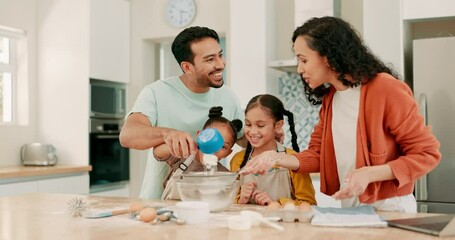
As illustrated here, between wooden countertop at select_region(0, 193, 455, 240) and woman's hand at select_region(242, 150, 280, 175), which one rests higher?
woman's hand at select_region(242, 150, 280, 175)

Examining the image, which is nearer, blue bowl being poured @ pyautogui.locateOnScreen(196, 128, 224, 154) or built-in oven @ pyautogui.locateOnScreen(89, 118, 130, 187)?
blue bowl being poured @ pyautogui.locateOnScreen(196, 128, 224, 154)

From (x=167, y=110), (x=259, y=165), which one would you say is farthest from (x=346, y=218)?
(x=167, y=110)

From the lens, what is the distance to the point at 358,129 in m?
1.75

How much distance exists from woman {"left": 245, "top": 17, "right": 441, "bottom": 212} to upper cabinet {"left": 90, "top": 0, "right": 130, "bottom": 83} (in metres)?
2.83

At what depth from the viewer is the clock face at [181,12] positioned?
4681mm

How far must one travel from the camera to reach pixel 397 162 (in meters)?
1.60

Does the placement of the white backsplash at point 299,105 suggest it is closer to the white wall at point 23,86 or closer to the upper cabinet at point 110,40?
the upper cabinet at point 110,40

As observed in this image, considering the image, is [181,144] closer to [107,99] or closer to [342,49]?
[342,49]

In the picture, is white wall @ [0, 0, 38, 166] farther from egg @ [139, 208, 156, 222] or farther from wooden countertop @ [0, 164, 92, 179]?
egg @ [139, 208, 156, 222]

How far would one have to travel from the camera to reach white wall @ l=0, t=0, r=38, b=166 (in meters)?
4.14

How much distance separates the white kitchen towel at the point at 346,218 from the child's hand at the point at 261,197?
47 cm

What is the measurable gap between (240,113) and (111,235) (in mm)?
1290

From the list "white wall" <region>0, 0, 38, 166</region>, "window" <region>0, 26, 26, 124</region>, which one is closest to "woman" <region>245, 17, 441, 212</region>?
"white wall" <region>0, 0, 38, 166</region>

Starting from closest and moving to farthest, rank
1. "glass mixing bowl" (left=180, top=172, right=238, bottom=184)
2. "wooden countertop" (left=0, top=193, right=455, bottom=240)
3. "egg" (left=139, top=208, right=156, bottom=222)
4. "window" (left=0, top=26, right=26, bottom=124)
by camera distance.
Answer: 1. "wooden countertop" (left=0, top=193, right=455, bottom=240)
2. "egg" (left=139, top=208, right=156, bottom=222)
3. "glass mixing bowl" (left=180, top=172, right=238, bottom=184)
4. "window" (left=0, top=26, right=26, bottom=124)
